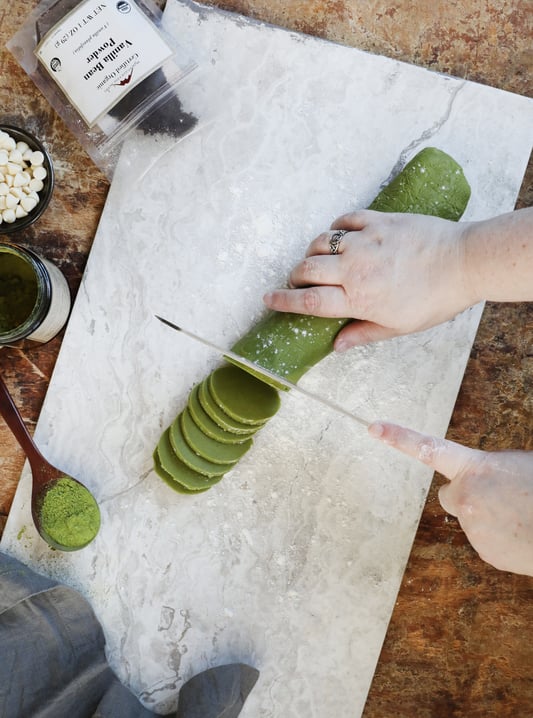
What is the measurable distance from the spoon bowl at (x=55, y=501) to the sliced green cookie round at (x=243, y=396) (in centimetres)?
44

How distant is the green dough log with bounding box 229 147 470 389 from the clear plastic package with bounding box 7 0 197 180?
0.59 metres

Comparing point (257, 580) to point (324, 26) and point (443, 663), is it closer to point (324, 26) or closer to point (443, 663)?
point (443, 663)

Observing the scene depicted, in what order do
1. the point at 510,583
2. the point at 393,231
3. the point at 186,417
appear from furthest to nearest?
1. the point at 510,583
2. the point at 186,417
3. the point at 393,231

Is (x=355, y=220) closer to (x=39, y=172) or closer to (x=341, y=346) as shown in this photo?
(x=341, y=346)

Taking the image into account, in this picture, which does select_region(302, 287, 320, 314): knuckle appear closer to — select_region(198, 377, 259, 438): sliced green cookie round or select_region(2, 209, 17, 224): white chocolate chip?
select_region(198, 377, 259, 438): sliced green cookie round

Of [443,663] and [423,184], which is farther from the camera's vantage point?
[443,663]

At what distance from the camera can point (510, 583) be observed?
1.77m

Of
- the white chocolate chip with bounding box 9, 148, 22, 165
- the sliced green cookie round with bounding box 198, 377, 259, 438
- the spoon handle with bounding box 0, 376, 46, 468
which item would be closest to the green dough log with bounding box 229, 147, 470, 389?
the sliced green cookie round with bounding box 198, 377, 259, 438

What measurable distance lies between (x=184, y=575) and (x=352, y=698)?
551mm

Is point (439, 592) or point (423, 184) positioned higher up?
point (423, 184)

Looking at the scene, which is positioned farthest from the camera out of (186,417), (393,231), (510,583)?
(510,583)

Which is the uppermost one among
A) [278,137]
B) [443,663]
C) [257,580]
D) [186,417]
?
[278,137]

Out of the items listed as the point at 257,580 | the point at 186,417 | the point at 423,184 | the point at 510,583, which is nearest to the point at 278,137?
the point at 423,184

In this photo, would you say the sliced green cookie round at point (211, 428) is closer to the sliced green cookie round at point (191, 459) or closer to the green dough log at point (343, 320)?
the sliced green cookie round at point (191, 459)
